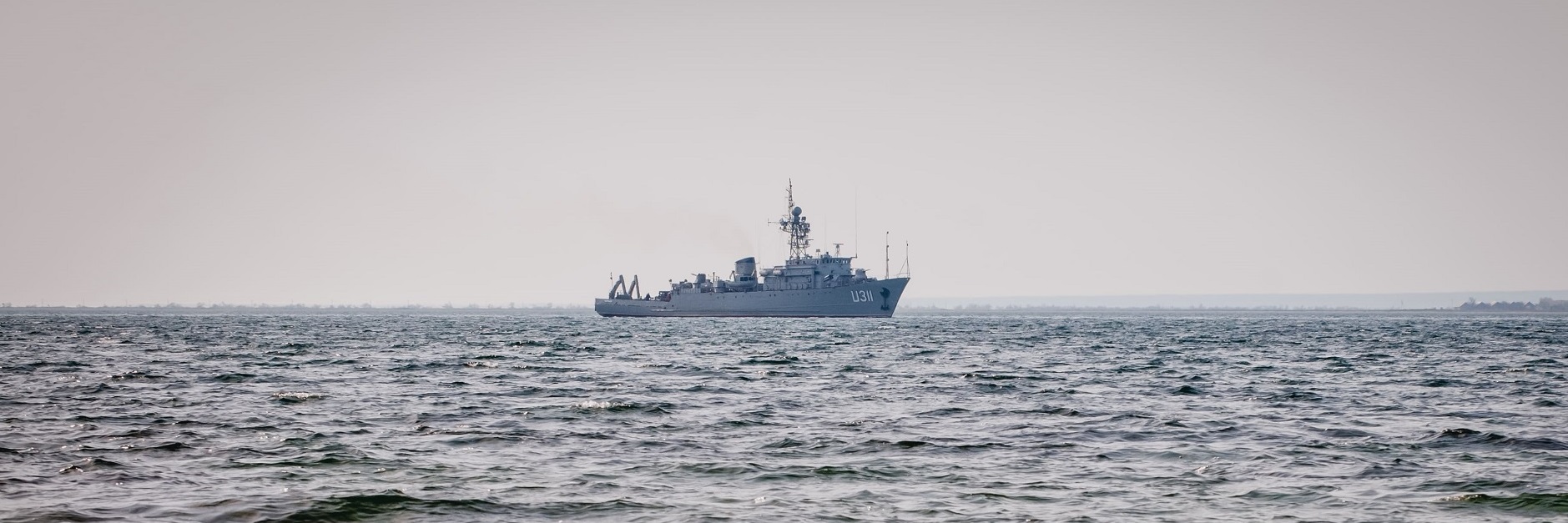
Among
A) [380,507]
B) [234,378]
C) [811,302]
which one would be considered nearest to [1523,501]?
A: [380,507]

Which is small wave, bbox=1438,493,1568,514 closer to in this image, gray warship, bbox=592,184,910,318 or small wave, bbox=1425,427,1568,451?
small wave, bbox=1425,427,1568,451

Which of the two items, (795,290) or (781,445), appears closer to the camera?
(781,445)

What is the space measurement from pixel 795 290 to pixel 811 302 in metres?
2.08

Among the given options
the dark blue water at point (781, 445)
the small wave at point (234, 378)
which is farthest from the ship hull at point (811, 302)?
the small wave at point (234, 378)

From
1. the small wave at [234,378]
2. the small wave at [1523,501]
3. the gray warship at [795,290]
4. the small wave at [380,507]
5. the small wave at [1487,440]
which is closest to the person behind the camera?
the small wave at [380,507]

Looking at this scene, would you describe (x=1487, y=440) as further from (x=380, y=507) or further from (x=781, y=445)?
(x=380, y=507)

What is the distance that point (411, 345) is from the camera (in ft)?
200

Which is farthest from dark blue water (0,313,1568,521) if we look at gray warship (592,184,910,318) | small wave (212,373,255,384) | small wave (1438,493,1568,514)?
gray warship (592,184,910,318)

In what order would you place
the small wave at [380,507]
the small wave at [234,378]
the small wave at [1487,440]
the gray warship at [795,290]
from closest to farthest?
the small wave at [380,507] → the small wave at [1487,440] → the small wave at [234,378] → the gray warship at [795,290]

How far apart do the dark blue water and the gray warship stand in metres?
87.4

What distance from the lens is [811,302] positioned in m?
126

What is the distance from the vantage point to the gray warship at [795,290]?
12550cm

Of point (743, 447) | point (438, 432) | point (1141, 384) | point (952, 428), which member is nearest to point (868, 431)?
point (952, 428)

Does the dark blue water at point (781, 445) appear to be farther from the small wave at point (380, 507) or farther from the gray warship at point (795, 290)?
the gray warship at point (795, 290)
